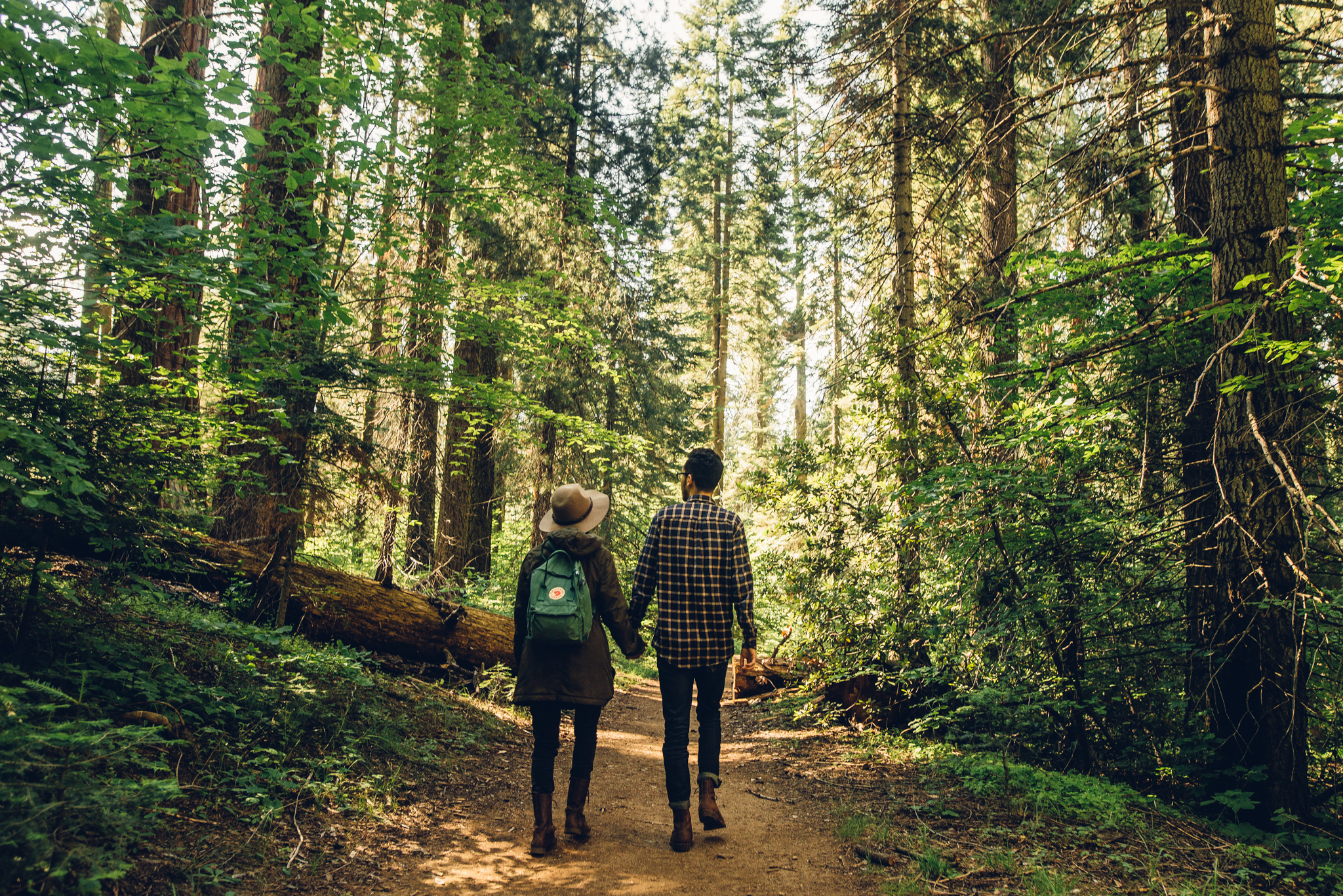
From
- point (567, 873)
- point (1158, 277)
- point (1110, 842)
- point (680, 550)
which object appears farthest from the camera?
point (1158, 277)

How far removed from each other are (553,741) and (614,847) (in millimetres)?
798

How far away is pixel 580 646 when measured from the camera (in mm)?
4117

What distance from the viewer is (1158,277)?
5.28m

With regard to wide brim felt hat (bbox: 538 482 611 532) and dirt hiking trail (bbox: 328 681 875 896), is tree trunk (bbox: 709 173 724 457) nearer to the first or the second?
dirt hiking trail (bbox: 328 681 875 896)

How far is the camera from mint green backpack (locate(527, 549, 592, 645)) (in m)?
3.94

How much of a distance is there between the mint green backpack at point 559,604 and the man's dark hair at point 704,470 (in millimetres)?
1045

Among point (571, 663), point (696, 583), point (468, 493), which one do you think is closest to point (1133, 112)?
point (696, 583)

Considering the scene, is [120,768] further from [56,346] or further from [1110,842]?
[1110,842]

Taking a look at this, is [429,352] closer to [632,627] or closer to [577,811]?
[632,627]

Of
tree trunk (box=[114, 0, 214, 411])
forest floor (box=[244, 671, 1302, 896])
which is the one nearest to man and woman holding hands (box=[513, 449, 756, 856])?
forest floor (box=[244, 671, 1302, 896])

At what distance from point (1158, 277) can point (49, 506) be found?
7.31 meters

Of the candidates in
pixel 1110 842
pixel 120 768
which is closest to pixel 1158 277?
pixel 1110 842

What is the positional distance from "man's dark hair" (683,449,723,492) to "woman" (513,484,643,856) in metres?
0.72

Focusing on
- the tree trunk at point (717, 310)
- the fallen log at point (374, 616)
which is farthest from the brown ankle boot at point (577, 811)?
the tree trunk at point (717, 310)
